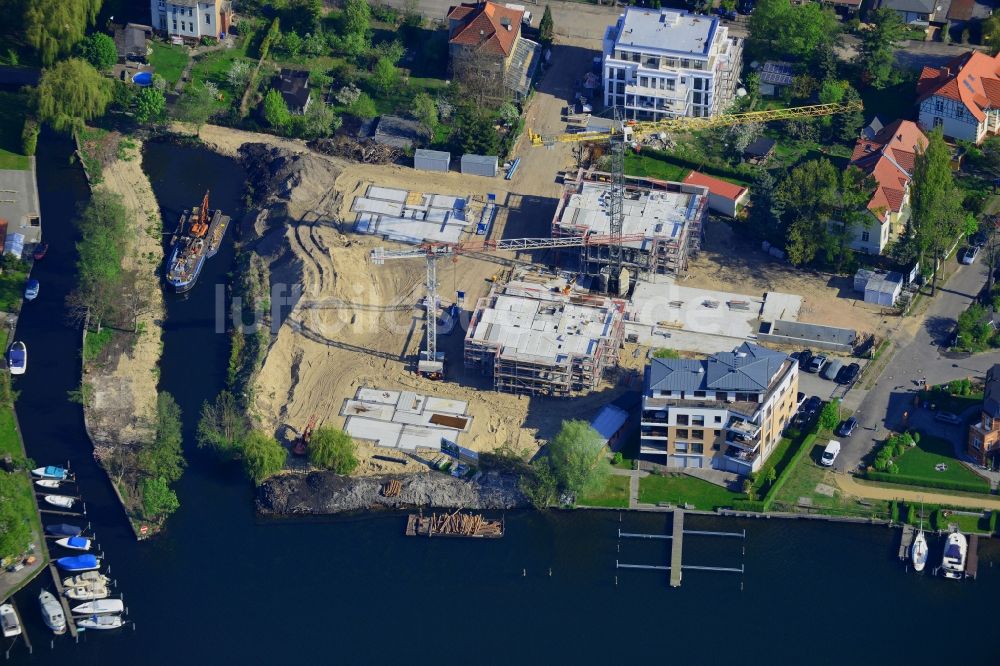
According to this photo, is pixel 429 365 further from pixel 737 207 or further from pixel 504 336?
pixel 737 207

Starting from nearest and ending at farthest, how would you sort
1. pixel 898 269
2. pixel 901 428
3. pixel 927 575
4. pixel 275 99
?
pixel 927 575 < pixel 901 428 < pixel 898 269 < pixel 275 99

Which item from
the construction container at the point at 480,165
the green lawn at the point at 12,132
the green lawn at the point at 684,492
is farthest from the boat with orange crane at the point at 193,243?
the green lawn at the point at 684,492

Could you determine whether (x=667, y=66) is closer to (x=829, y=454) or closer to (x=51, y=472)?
(x=829, y=454)

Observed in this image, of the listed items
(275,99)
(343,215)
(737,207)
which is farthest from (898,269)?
(275,99)

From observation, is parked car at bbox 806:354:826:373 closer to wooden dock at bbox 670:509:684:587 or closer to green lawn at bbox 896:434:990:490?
green lawn at bbox 896:434:990:490

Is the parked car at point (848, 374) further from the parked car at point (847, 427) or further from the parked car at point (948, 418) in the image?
the parked car at point (948, 418)

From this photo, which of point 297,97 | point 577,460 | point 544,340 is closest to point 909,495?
point 577,460
